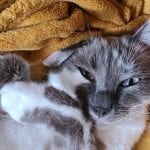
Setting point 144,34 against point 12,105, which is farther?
point 144,34

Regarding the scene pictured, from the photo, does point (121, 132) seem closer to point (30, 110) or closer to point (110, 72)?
point (110, 72)

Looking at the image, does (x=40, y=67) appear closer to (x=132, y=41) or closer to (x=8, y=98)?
(x=8, y=98)

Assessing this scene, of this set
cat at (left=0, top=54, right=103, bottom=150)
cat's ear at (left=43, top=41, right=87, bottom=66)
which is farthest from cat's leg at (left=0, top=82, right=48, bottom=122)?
cat's ear at (left=43, top=41, right=87, bottom=66)

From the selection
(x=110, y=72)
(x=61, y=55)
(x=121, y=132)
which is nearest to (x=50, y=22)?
(x=61, y=55)

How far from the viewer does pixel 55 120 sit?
982 millimetres

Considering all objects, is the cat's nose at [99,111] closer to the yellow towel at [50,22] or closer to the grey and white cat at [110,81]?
the grey and white cat at [110,81]

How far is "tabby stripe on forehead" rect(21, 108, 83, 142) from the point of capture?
3.21 feet

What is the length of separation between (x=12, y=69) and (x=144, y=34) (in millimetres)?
381

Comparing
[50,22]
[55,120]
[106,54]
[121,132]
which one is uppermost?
[50,22]

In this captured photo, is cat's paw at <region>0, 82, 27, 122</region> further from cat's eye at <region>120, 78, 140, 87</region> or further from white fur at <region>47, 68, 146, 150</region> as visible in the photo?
cat's eye at <region>120, 78, 140, 87</region>

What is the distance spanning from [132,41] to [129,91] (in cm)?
15

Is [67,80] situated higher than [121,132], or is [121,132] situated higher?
[67,80]

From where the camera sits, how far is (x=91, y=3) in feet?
3.29

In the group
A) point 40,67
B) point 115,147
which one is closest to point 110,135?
point 115,147
